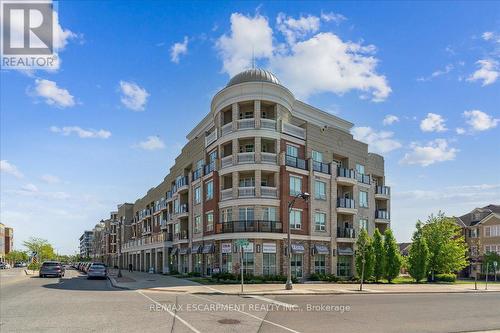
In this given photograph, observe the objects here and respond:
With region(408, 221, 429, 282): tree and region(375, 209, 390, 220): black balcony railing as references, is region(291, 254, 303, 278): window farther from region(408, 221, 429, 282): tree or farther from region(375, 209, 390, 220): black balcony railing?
region(375, 209, 390, 220): black balcony railing

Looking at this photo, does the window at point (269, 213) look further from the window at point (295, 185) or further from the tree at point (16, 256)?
the tree at point (16, 256)

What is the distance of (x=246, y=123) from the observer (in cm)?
3972

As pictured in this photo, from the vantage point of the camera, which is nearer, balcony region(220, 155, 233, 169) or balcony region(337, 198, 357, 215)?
balcony region(220, 155, 233, 169)

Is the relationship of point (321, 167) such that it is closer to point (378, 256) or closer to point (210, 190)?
point (378, 256)

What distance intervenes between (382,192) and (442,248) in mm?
9096

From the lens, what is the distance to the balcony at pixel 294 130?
134 ft

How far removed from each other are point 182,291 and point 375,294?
12.7 metres

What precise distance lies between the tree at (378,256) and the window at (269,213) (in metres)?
10.1

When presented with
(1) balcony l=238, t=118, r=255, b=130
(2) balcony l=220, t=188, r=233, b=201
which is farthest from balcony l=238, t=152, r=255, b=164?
(2) balcony l=220, t=188, r=233, b=201

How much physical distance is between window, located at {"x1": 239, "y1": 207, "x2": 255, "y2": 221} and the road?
16.4m

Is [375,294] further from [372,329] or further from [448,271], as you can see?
[448,271]

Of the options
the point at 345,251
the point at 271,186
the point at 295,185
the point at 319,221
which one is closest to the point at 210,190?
the point at 271,186

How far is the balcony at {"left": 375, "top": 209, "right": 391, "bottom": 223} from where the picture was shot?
50.5m

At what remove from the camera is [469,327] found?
14.8 m
